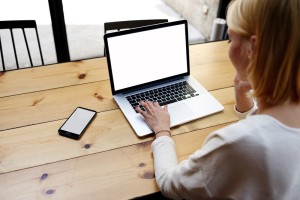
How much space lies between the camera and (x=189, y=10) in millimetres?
3234

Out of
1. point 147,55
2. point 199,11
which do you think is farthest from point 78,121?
point 199,11

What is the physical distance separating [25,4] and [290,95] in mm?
2327

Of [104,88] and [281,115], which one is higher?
[281,115]

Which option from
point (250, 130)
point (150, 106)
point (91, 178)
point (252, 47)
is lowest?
point (91, 178)

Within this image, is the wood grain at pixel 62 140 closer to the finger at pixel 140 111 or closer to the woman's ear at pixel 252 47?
the finger at pixel 140 111

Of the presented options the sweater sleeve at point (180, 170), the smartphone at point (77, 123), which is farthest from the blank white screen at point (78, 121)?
the sweater sleeve at point (180, 170)

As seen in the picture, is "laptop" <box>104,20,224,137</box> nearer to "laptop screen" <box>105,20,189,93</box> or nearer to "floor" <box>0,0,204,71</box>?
"laptop screen" <box>105,20,189,93</box>

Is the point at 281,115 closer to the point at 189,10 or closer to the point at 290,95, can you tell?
the point at 290,95

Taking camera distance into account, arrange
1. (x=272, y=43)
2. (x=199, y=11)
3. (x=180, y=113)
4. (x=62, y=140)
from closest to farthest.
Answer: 1. (x=272, y=43)
2. (x=62, y=140)
3. (x=180, y=113)
4. (x=199, y=11)

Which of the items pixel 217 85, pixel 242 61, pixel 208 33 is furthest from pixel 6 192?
pixel 208 33

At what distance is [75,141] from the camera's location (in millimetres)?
1047

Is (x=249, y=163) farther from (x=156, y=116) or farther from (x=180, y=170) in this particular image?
(x=156, y=116)

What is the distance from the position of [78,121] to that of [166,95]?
1.13ft

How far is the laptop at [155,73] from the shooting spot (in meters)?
1.14
